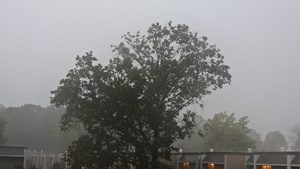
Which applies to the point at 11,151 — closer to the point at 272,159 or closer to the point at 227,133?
the point at 272,159

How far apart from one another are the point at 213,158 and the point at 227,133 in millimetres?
28141

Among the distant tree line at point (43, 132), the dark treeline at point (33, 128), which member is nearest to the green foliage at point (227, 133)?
the distant tree line at point (43, 132)

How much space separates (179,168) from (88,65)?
26.8 m

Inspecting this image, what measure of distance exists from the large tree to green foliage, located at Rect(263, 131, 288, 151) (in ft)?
452

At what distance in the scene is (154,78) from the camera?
1399 inches

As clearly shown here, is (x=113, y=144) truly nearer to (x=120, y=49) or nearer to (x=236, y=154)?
(x=120, y=49)

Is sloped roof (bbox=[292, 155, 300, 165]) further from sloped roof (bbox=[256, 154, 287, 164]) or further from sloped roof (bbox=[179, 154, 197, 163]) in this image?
sloped roof (bbox=[179, 154, 197, 163])

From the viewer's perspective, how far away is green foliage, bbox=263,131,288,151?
167250mm

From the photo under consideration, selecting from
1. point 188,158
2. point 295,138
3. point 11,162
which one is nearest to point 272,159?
point 188,158

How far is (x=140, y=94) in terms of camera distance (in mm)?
33719

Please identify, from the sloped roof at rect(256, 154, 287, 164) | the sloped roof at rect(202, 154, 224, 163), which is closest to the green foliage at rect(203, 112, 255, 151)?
the sloped roof at rect(202, 154, 224, 163)

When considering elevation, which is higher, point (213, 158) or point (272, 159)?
point (272, 159)

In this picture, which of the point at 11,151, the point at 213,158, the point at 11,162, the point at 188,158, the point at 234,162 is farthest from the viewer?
the point at 188,158

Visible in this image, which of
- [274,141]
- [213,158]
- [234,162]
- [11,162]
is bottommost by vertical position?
[11,162]
